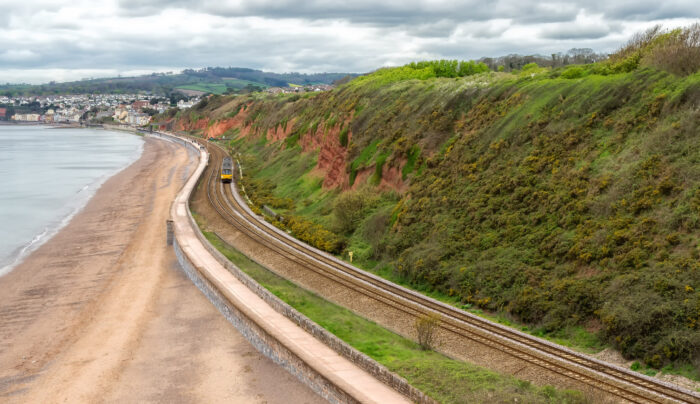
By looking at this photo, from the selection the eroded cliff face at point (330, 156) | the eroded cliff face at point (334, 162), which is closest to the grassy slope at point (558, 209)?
the eroded cliff face at point (334, 162)

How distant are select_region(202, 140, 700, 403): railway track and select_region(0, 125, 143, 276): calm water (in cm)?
1867

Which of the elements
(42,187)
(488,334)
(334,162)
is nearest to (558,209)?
(488,334)

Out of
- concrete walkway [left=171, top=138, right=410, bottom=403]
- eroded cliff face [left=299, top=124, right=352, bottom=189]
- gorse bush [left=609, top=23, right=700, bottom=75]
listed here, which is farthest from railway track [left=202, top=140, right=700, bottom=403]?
gorse bush [left=609, top=23, right=700, bottom=75]

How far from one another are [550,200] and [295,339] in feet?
47.4

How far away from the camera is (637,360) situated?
18.4m

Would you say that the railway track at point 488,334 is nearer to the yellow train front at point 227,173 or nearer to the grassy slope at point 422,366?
the grassy slope at point 422,366

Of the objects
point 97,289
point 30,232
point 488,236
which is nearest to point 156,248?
point 97,289

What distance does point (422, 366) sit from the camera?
17.5 m

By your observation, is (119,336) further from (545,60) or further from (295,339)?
(545,60)

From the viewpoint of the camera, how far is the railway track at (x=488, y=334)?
631 inches

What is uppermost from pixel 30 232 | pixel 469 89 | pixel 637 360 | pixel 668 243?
pixel 469 89

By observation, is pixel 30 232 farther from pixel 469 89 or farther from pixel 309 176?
pixel 469 89

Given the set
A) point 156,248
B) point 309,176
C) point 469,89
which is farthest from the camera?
point 309,176

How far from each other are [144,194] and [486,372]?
55720mm
